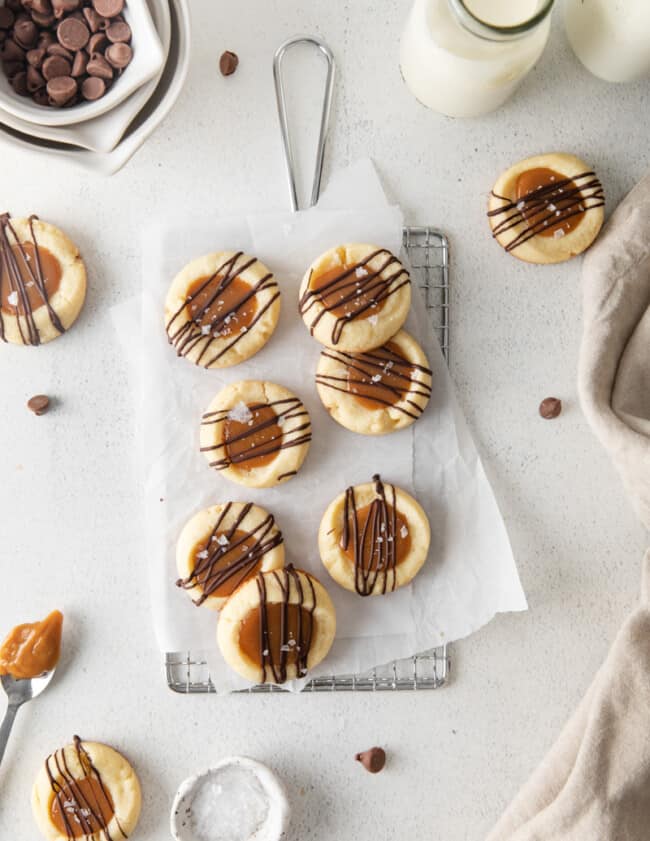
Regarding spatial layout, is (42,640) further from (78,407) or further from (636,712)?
(636,712)

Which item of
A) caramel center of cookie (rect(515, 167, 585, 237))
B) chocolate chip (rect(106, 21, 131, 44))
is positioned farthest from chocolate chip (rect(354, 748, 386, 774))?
chocolate chip (rect(106, 21, 131, 44))

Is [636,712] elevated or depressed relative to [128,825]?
elevated

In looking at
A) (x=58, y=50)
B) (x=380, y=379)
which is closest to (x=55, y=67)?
(x=58, y=50)

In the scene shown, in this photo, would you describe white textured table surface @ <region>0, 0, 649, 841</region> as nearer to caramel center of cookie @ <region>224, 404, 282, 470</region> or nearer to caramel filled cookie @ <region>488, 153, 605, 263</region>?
caramel filled cookie @ <region>488, 153, 605, 263</region>

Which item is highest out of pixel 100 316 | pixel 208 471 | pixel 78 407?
pixel 100 316

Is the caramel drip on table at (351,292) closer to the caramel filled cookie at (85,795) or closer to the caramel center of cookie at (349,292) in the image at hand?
the caramel center of cookie at (349,292)

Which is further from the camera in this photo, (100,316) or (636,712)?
(100,316)

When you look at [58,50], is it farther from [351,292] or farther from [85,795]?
[85,795]

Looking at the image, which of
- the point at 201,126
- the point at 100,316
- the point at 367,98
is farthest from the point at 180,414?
the point at 367,98
